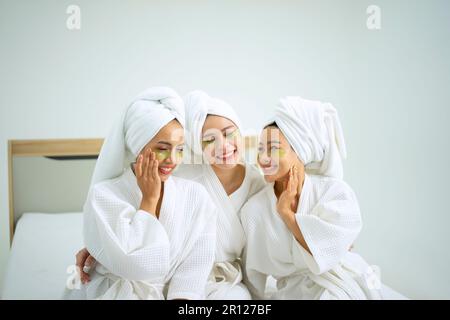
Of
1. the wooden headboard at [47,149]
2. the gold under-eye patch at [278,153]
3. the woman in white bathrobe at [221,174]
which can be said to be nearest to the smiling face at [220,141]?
the woman in white bathrobe at [221,174]

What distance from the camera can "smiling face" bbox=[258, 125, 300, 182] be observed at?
1.41m

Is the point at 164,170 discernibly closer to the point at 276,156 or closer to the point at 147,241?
the point at 147,241

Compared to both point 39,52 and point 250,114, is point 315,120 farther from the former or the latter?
point 39,52

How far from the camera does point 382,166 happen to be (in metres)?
2.24

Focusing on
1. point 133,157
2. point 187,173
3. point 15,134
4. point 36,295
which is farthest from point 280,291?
point 15,134

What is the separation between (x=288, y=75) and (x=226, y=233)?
39.2 inches

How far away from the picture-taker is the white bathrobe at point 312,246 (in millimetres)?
1343

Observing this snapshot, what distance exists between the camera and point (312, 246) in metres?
1.33

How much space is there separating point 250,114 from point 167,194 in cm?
96

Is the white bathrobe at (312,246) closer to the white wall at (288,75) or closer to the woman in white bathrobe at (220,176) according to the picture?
the woman in white bathrobe at (220,176)

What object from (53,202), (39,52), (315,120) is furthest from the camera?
(53,202)

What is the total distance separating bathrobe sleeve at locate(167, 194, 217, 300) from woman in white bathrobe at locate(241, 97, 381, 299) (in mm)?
115

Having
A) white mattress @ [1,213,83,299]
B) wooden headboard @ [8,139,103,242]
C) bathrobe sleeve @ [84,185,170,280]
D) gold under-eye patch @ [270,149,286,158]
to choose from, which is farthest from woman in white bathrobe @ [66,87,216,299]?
wooden headboard @ [8,139,103,242]

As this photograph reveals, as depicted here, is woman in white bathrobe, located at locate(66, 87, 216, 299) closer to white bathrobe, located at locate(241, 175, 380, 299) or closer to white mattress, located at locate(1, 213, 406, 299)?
white bathrobe, located at locate(241, 175, 380, 299)
